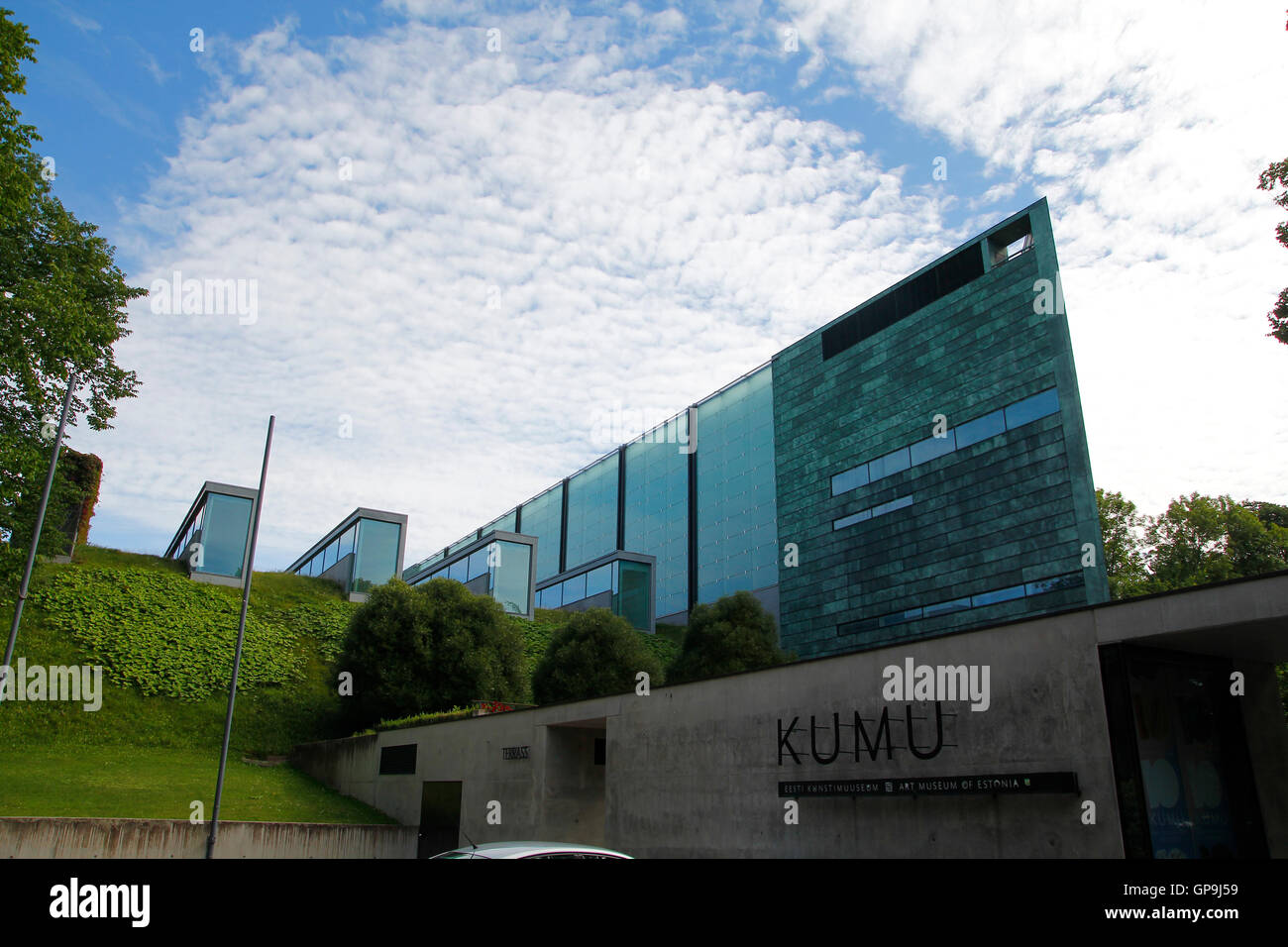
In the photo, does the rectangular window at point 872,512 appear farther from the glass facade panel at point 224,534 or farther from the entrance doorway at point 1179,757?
the entrance doorway at point 1179,757

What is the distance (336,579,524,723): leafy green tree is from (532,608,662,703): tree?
155 cm

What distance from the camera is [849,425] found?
5119 cm

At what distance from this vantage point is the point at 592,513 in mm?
76000

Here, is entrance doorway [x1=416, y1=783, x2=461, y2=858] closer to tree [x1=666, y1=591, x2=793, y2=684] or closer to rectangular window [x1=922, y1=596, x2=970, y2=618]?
tree [x1=666, y1=591, x2=793, y2=684]

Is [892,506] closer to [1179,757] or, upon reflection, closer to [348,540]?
[348,540]

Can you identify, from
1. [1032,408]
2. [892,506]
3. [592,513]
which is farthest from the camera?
[592,513]

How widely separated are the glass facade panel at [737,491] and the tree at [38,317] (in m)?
40.7

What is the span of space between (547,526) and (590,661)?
51.0 m

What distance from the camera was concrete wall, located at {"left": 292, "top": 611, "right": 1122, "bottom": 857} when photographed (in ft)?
37.8

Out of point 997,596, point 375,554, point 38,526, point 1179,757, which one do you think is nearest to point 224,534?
point 375,554

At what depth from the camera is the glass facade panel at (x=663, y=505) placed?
6350 cm
